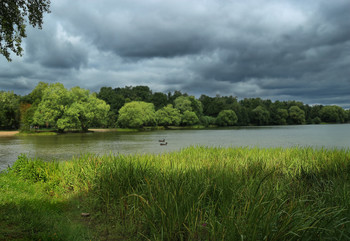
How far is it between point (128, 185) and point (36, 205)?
2.35 m

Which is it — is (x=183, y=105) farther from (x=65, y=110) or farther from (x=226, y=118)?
(x=65, y=110)

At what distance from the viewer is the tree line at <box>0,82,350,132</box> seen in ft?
182

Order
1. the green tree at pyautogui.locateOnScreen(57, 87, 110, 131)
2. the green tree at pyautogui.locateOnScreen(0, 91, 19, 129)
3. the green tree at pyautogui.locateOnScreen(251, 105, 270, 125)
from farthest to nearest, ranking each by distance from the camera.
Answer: the green tree at pyautogui.locateOnScreen(251, 105, 270, 125) → the green tree at pyautogui.locateOnScreen(0, 91, 19, 129) → the green tree at pyautogui.locateOnScreen(57, 87, 110, 131)

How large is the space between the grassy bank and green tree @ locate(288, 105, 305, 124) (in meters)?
138

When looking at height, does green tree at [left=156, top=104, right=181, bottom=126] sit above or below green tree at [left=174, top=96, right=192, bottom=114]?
below

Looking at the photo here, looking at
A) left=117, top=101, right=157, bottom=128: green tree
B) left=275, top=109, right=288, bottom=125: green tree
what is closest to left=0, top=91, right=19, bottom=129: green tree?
left=117, top=101, right=157, bottom=128: green tree

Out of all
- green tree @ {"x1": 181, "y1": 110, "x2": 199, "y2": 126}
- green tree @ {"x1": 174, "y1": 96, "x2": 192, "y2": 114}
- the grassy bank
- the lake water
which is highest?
green tree @ {"x1": 174, "y1": 96, "x2": 192, "y2": 114}

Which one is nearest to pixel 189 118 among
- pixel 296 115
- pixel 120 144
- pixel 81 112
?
pixel 81 112

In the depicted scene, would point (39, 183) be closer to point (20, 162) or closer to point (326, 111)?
point (20, 162)

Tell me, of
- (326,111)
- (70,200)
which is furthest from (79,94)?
(326,111)

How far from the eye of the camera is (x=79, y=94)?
61781 millimetres

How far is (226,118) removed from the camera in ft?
376

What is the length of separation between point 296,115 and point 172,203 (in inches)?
5705

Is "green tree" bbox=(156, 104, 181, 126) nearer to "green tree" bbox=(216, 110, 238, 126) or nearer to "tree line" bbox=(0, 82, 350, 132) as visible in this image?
"tree line" bbox=(0, 82, 350, 132)
